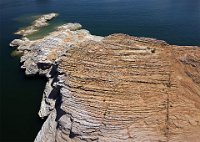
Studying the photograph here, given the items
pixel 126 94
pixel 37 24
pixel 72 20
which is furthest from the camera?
pixel 72 20

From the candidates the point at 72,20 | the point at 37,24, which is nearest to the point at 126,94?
the point at 37,24

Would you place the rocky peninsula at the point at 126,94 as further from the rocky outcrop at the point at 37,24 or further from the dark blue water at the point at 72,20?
the rocky outcrop at the point at 37,24

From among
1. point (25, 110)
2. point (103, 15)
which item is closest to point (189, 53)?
point (25, 110)

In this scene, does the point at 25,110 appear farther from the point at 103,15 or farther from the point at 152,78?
the point at 103,15

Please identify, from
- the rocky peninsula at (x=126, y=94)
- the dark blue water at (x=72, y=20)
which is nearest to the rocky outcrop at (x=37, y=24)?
the dark blue water at (x=72, y=20)

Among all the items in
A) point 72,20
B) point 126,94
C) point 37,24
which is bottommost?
point 37,24

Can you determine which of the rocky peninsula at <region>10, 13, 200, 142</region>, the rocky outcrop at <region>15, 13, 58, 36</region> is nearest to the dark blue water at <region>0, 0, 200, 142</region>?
the rocky outcrop at <region>15, 13, 58, 36</region>

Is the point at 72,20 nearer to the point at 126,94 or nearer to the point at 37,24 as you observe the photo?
the point at 37,24

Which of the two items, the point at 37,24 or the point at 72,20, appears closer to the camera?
the point at 37,24
